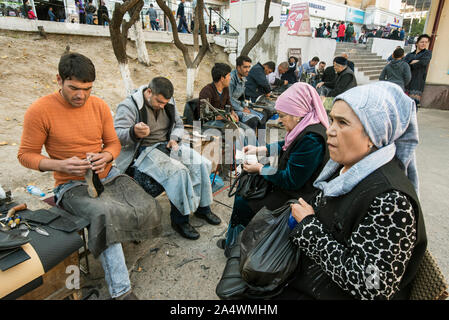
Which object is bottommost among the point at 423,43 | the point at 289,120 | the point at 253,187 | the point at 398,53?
the point at 253,187

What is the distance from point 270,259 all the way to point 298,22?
13138 millimetres

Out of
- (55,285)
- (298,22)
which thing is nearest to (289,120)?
(55,285)

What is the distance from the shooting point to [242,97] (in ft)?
18.6

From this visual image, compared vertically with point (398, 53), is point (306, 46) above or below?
above

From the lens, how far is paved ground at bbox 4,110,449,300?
224cm

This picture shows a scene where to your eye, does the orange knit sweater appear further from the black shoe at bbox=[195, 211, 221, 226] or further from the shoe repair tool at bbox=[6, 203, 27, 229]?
the black shoe at bbox=[195, 211, 221, 226]

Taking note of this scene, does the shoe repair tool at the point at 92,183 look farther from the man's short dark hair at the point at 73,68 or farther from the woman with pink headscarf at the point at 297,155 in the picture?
the woman with pink headscarf at the point at 297,155

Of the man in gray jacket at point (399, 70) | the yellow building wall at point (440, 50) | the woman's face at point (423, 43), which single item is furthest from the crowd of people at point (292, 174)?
the yellow building wall at point (440, 50)

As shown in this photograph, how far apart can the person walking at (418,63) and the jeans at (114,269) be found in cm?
862

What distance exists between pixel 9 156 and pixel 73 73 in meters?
3.53

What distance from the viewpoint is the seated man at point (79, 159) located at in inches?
77.1

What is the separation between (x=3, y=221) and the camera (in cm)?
164

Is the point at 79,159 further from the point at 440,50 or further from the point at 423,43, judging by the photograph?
the point at 440,50
